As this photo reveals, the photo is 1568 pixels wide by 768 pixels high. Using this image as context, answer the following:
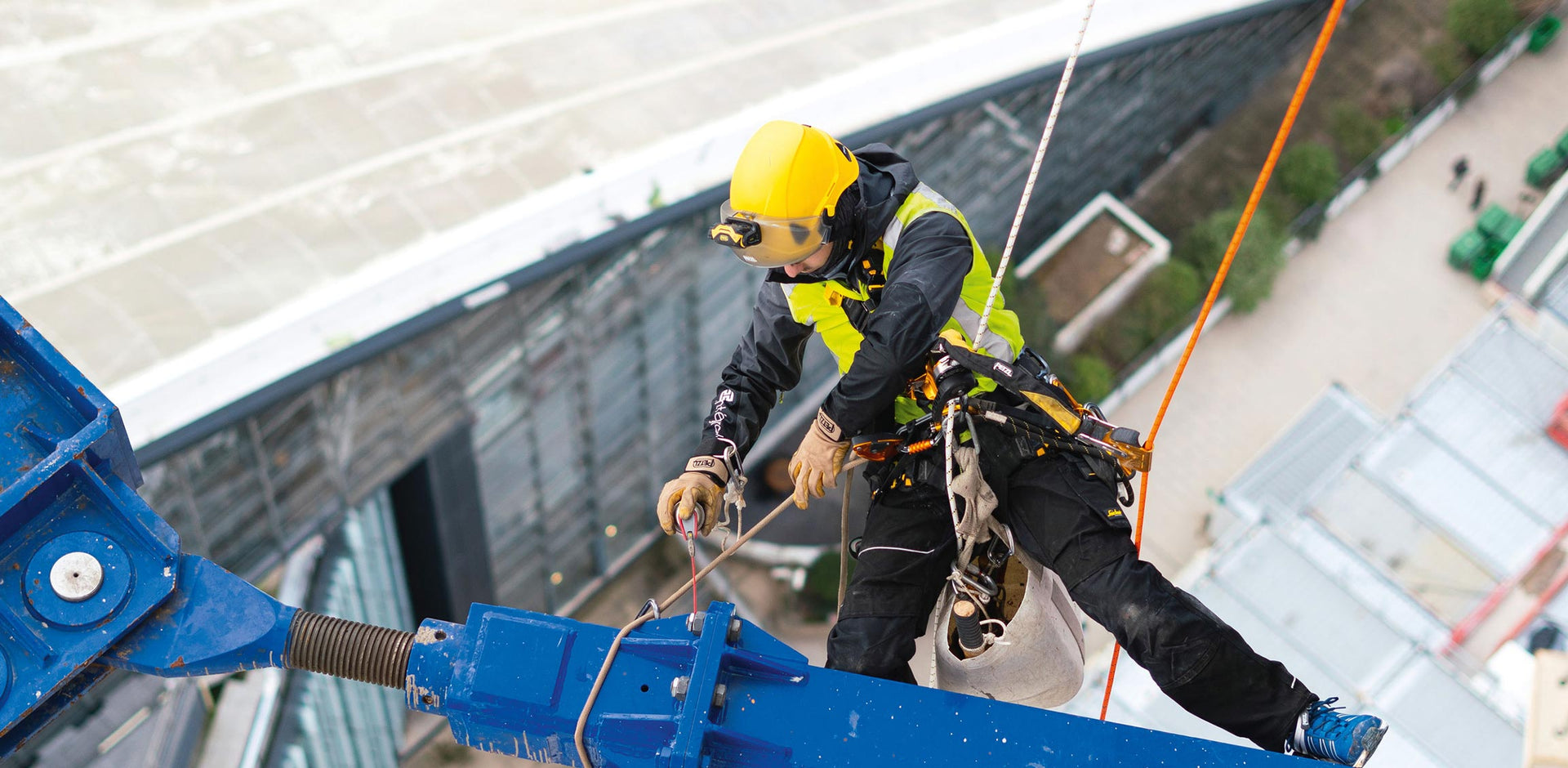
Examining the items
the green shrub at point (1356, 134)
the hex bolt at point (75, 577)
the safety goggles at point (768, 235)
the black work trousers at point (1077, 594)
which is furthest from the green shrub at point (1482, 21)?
the hex bolt at point (75, 577)

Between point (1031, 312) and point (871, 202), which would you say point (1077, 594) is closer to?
point (871, 202)

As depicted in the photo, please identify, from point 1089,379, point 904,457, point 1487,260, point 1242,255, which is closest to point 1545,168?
point 1487,260

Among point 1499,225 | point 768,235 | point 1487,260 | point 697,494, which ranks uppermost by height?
point 768,235

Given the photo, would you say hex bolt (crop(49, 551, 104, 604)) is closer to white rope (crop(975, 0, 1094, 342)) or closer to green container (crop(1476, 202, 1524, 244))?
white rope (crop(975, 0, 1094, 342))

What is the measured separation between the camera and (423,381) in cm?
1791

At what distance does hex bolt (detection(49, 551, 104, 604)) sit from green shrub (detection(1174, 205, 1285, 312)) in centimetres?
2392

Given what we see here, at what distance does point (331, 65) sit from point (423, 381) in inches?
183

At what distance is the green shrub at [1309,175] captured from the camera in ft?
93.9

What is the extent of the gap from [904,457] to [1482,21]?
93.8 ft

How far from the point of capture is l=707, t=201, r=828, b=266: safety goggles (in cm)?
716

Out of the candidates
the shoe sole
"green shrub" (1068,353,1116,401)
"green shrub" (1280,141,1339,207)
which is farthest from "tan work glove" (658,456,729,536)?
"green shrub" (1280,141,1339,207)

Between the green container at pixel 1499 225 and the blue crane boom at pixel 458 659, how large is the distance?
26139 mm

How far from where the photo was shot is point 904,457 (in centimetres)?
815

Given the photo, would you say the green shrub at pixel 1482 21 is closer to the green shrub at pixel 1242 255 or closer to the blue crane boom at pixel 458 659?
the green shrub at pixel 1242 255
